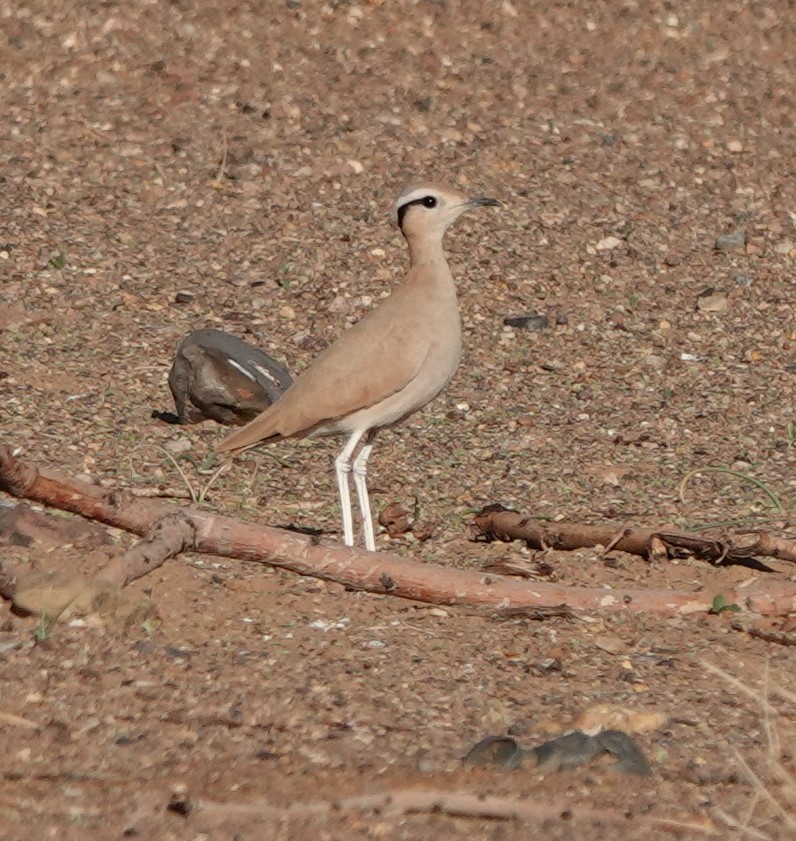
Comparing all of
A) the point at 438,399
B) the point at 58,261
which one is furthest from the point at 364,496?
the point at 58,261

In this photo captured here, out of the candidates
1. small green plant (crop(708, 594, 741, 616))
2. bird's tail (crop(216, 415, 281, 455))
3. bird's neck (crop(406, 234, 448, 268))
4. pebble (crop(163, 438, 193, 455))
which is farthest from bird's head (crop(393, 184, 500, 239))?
small green plant (crop(708, 594, 741, 616))

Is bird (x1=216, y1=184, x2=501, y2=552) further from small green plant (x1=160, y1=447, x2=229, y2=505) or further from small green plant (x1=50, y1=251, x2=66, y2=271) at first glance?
small green plant (x1=50, y1=251, x2=66, y2=271)

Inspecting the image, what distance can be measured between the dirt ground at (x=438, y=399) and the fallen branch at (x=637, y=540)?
8 cm

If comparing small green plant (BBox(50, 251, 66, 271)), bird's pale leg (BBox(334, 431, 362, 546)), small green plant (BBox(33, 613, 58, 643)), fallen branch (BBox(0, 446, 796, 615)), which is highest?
small green plant (BBox(50, 251, 66, 271))

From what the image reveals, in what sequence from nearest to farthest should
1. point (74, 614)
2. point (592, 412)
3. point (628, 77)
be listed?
point (74, 614) → point (592, 412) → point (628, 77)

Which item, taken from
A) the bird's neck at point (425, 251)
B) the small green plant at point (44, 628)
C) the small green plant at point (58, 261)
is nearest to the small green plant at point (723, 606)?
the bird's neck at point (425, 251)

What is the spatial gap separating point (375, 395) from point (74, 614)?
1.50 m

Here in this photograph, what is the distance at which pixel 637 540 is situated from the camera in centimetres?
585

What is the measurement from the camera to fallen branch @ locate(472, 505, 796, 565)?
18.7 feet

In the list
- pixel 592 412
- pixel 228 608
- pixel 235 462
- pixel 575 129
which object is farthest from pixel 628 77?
pixel 228 608

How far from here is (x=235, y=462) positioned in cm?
701

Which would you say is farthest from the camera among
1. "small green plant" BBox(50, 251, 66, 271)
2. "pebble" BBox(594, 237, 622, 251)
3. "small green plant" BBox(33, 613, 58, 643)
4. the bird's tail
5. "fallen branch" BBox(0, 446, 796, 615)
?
"pebble" BBox(594, 237, 622, 251)

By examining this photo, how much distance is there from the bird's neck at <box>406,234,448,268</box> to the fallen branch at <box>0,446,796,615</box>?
1.45 meters

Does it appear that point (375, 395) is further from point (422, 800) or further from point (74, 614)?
point (422, 800)
